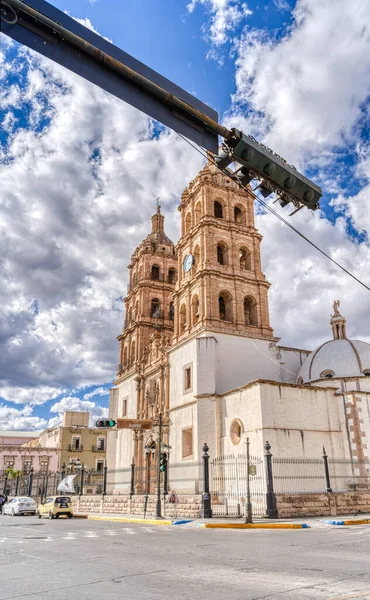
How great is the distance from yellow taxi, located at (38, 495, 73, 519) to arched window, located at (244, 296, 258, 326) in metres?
15.1

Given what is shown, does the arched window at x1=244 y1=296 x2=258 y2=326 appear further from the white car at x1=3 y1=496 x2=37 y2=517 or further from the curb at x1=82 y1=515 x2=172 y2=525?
the white car at x1=3 y1=496 x2=37 y2=517

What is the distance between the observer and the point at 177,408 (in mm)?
30422

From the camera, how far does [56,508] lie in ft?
80.4

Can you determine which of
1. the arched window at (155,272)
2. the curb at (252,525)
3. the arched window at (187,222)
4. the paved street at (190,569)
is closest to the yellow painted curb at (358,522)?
the curb at (252,525)

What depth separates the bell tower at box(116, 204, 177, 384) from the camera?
40.6 meters

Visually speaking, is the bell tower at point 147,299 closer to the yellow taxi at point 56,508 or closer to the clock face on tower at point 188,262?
the clock face on tower at point 188,262

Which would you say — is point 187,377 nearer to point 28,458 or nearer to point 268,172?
point 268,172

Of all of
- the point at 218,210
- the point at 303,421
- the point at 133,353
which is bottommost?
the point at 303,421

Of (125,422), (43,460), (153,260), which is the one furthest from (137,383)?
(43,460)

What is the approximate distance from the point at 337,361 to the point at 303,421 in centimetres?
590

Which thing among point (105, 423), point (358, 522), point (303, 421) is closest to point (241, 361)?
point (303, 421)

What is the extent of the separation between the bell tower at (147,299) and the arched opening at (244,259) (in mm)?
9168

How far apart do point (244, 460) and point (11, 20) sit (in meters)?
22.4

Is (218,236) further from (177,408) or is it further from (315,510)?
(315,510)
